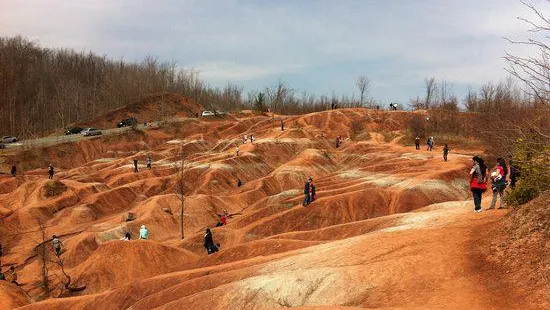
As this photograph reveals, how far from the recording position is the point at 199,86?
459 feet

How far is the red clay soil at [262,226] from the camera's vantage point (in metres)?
12.5

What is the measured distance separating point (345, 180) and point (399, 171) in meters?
5.10

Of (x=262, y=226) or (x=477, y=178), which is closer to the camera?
(x=477, y=178)

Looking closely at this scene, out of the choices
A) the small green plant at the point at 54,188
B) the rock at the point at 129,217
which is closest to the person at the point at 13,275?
the rock at the point at 129,217

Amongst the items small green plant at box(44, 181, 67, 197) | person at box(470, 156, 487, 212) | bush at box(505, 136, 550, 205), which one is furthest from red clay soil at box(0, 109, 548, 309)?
bush at box(505, 136, 550, 205)

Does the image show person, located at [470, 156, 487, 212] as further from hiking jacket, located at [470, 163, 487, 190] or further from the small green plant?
the small green plant

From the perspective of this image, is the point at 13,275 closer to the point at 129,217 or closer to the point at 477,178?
the point at 129,217

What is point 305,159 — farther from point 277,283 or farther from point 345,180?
point 277,283

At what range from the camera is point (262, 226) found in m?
35.1

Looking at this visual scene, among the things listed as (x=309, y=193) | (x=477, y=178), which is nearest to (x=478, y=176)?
(x=477, y=178)

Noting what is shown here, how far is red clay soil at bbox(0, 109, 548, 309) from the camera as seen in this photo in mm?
12547

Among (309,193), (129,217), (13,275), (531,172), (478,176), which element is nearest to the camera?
(531,172)

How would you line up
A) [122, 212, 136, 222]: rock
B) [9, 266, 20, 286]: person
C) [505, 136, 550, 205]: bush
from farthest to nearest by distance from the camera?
[122, 212, 136, 222]: rock
[9, 266, 20, 286]: person
[505, 136, 550, 205]: bush

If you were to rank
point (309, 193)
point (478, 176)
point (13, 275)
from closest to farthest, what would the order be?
point (478, 176) → point (13, 275) → point (309, 193)
